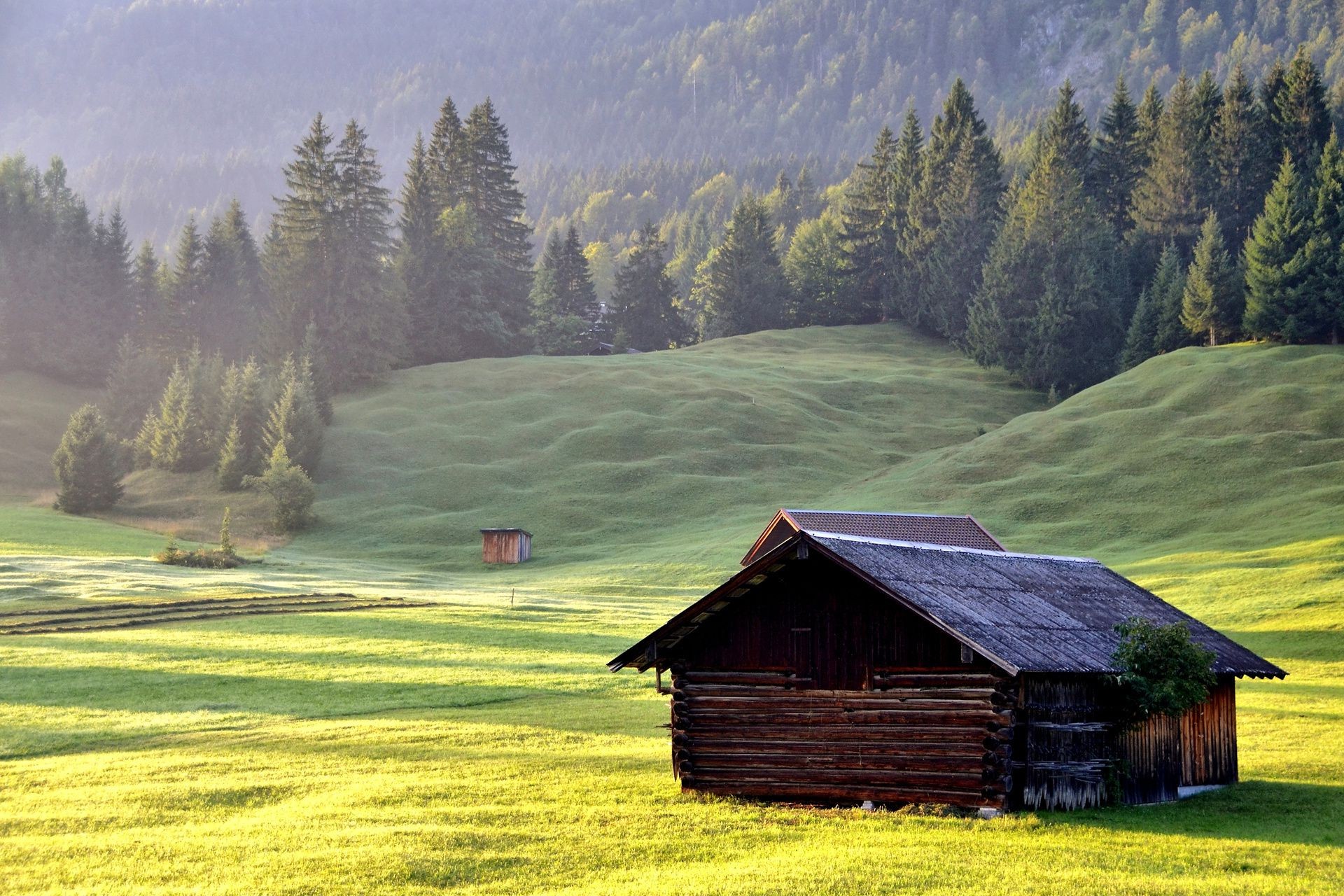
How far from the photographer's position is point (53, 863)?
71.7ft

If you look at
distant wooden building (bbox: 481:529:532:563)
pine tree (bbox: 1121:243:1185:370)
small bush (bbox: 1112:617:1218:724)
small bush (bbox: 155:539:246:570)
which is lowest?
small bush (bbox: 1112:617:1218:724)

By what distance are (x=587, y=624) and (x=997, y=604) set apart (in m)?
27.4

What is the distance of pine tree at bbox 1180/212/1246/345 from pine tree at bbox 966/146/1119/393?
10.3m

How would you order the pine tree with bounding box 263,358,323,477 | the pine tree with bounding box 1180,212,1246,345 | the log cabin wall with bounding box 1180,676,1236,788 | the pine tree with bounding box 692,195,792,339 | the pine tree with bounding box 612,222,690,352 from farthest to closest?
the pine tree with bounding box 612,222,690,352 < the pine tree with bounding box 692,195,792,339 < the pine tree with bounding box 1180,212,1246,345 < the pine tree with bounding box 263,358,323,477 < the log cabin wall with bounding box 1180,676,1236,788

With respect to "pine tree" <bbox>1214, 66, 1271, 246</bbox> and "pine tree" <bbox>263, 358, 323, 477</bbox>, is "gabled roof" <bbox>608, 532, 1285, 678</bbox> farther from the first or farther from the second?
"pine tree" <bbox>1214, 66, 1271, 246</bbox>

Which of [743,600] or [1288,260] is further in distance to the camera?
[1288,260]

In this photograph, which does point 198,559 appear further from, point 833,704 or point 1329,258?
point 1329,258

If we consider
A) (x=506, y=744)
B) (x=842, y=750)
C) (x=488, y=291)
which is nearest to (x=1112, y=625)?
(x=842, y=750)

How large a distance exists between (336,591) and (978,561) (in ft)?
127

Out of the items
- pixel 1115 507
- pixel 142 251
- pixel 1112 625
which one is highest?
pixel 142 251

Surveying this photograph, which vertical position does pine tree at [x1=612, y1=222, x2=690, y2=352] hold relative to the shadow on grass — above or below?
above

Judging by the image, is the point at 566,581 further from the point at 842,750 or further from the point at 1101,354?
the point at 1101,354

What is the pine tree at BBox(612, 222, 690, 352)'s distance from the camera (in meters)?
154

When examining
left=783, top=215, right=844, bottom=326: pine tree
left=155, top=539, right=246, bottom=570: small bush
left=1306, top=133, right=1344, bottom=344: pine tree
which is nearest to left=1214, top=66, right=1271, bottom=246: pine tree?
left=1306, top=133, right=1344, bottom=344: pine tree
